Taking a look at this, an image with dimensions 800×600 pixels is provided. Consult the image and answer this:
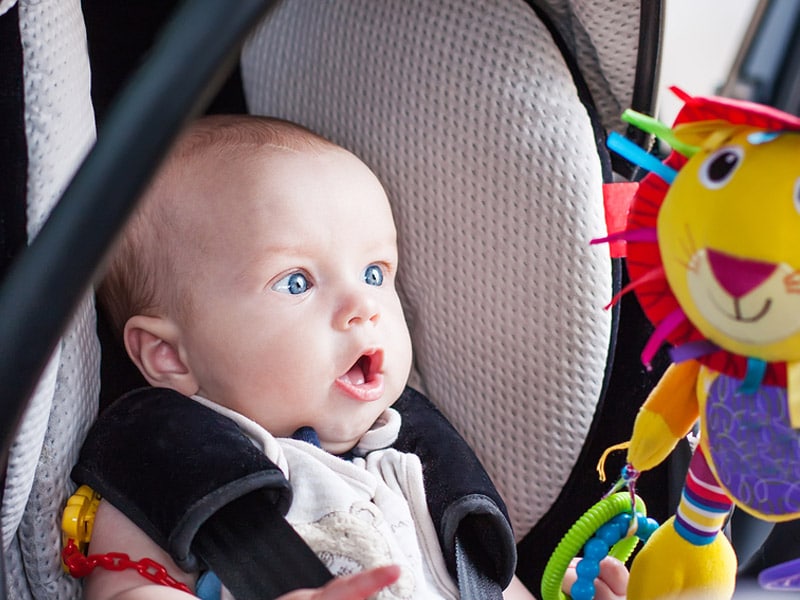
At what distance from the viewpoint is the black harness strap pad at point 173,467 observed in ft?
2.52

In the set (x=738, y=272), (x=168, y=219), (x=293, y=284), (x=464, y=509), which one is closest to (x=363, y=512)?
(x=464, y=509)

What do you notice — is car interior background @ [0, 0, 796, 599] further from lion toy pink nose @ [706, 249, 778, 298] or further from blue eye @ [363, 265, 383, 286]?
lion toy pink nose @ [706, 249, 778, 298]

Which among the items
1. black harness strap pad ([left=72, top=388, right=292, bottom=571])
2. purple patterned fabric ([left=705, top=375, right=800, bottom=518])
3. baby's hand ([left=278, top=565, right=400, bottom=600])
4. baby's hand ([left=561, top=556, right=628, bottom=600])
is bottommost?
baby's hand ([left=561, top=556, right=628, bottom=600])

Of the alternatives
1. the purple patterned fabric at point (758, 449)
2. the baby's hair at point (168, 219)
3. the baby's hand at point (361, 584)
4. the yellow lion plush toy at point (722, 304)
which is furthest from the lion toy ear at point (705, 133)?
the baby's hair at point (168, 219)

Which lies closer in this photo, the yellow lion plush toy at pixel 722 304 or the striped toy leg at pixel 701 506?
the yellow lion plush toy at pixel 722 304

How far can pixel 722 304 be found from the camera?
1.74 feet

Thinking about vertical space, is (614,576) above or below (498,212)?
below

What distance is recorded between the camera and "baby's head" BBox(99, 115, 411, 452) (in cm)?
86

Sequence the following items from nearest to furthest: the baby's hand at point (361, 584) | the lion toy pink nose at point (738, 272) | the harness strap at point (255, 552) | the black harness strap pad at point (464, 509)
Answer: the lion toy pink nose at point (738, 272)
the baby's hand at point (361, 584)
the harness strap at point (255, 552)
the black harness strap pad at point (464, 509)

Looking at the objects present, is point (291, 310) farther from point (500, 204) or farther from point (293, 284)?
point (500, 204)

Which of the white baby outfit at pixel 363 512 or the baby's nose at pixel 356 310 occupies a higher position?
the baby's nose at pixel 356 310

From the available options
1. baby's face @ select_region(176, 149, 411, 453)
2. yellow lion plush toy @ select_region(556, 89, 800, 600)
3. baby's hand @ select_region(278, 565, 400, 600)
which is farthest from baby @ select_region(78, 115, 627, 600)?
yellow lion plush toy @ select_region(556, 89, 800, 600)

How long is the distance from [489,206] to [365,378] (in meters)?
0.20

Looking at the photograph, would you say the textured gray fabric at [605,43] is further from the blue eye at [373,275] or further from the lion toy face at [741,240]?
the lion toy face at [741,240]
